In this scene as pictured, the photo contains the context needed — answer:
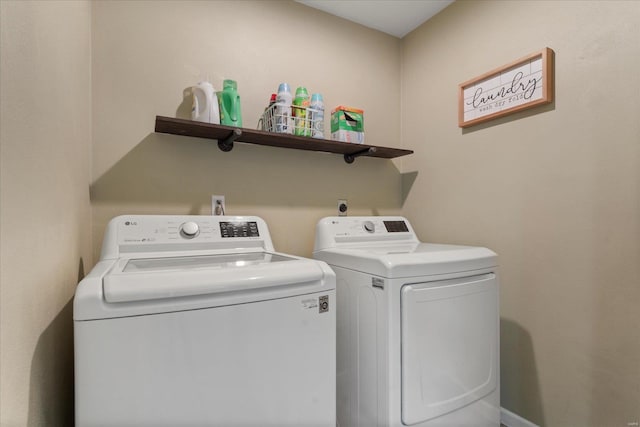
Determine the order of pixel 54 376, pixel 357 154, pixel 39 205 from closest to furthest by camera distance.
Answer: pixel 39 205 → pixel 54 376 → pixel 357 154

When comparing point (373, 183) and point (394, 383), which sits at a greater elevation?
point (373, 183)

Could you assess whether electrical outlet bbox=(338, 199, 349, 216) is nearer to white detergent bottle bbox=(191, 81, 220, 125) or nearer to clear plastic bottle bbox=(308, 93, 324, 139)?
clear plastic bottle bbox=(308, 93, 324, 139)

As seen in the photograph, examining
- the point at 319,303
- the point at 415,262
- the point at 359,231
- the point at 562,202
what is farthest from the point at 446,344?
the point at 562,202

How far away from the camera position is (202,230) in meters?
1.48

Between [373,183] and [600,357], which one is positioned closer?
[600,357]

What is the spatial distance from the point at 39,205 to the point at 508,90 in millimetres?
2021

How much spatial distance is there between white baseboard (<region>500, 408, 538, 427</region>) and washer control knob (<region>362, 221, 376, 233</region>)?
119cm

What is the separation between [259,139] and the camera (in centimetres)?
176

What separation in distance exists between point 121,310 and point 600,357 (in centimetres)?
182

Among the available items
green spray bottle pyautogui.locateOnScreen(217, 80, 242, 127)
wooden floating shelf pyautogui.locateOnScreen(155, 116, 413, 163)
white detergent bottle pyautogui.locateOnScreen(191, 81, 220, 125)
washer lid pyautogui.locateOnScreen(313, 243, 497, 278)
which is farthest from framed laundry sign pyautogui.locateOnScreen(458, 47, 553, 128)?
white detergent bottle pyautogui.locateOnScreen(191, 81, 220, 125)

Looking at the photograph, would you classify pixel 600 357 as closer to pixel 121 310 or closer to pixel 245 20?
pixel 121 310

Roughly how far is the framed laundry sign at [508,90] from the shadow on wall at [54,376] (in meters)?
2.10

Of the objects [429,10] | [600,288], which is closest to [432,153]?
[429,10]

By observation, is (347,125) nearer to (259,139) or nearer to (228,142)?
(259,139)
